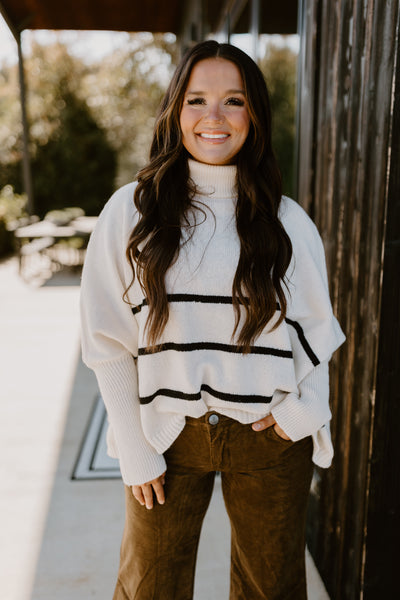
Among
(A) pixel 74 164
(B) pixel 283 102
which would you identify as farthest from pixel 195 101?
(A) pixel 74 164

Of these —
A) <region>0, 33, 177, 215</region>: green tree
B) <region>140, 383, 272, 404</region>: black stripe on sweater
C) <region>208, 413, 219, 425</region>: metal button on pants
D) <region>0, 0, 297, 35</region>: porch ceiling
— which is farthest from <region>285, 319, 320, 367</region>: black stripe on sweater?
<region>0, 33, 177, 215</region>: green tree

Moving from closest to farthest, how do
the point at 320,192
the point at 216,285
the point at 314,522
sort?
the point at 216,285 → the point at 320,192 → the point at 314,522

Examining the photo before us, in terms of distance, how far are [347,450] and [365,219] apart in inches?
28.7

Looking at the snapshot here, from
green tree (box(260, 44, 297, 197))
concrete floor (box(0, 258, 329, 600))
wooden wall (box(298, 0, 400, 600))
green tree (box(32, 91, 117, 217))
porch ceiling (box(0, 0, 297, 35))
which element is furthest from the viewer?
green tree (box(32, 91, 117, 217))

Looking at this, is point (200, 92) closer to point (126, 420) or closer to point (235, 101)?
point (235, 101)

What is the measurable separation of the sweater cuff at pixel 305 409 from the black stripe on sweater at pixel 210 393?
48mm

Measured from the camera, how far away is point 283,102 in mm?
2789

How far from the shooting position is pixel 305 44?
1999mm

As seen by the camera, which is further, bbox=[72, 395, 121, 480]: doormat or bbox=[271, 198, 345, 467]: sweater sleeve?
bbox=[72, 395, 121, 480]: doormat

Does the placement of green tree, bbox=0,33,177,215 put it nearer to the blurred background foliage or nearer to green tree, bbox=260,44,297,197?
the blurred background foliage

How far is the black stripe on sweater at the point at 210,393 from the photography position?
120 cm

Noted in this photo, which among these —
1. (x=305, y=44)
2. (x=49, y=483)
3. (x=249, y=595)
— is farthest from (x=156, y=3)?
(x=249, y=595)

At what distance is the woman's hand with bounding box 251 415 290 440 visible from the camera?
1219 mm

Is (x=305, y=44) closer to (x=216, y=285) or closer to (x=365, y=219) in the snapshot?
(x=365, y=219)
